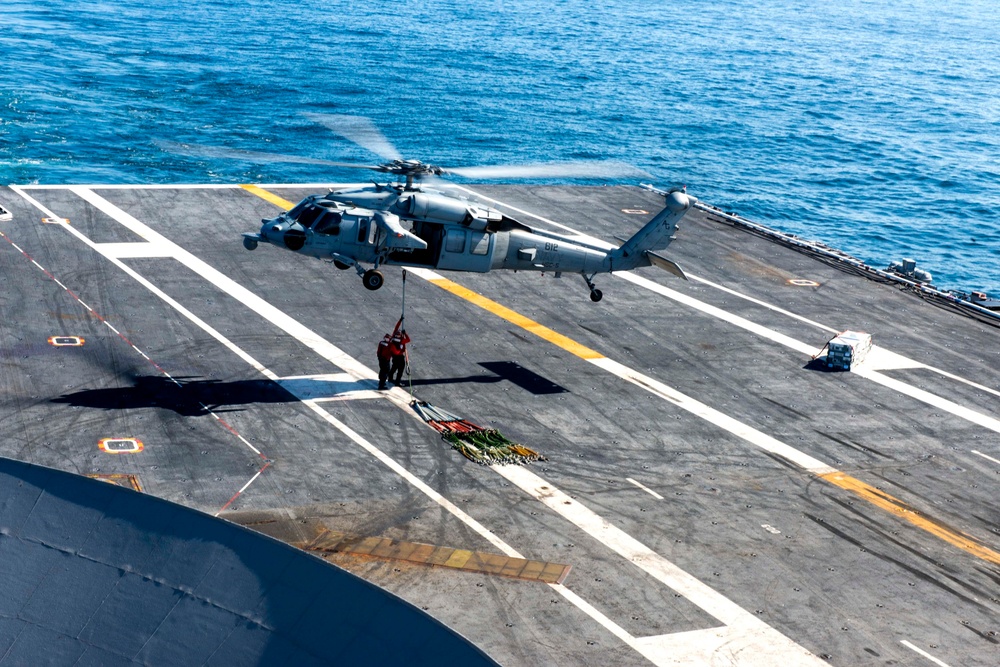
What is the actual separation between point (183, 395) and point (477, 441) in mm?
8757

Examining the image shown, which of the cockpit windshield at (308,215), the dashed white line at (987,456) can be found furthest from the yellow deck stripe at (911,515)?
the cockpit windshield at (308,215)

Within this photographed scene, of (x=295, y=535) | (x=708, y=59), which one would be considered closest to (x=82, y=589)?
(x=295, y=535)

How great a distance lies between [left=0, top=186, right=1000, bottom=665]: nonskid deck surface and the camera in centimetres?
2411

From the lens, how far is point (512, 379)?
35438 millimetres

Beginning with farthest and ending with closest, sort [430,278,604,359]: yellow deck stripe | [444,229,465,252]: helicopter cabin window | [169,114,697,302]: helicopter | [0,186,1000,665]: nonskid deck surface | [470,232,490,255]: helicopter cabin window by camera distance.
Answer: [430,278,604,359]: yellow deck stripe
[470,232,490,255]: helicopter cabin window
[444,229,465,252]: helicopter cabin window
[169,114,697,302]: helicopter
[0,186,1000,665]: nonskid deck surface

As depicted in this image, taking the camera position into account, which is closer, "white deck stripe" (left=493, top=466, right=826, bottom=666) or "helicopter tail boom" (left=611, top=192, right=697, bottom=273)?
"white deck stripe" (left=493, top=466, right=826, bottom=666)

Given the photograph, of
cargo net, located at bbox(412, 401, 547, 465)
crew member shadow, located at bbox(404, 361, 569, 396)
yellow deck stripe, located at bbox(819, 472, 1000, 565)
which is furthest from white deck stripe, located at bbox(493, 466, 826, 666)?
yellow deck stripe, located at bbox(819, 472, 1000, 565)

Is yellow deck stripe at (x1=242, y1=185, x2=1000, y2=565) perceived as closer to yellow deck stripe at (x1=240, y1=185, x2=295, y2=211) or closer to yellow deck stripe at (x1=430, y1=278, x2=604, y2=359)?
yellow deck stripe at (x1=430, y1=278, x2=604, y2=359)

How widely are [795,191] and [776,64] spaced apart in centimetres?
5383

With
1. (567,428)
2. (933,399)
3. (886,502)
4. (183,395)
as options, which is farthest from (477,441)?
(933,399)

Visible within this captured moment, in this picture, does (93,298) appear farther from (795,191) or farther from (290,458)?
(795,191)

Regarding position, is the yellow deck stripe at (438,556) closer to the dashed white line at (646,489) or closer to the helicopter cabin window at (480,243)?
the dashed white line at (646,489)

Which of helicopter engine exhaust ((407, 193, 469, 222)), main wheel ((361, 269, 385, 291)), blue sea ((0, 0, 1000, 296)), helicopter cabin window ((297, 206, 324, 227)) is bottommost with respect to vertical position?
blue sea ((0, 0, 1000, 296))

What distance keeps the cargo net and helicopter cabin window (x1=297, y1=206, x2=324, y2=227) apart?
6.35 metres
